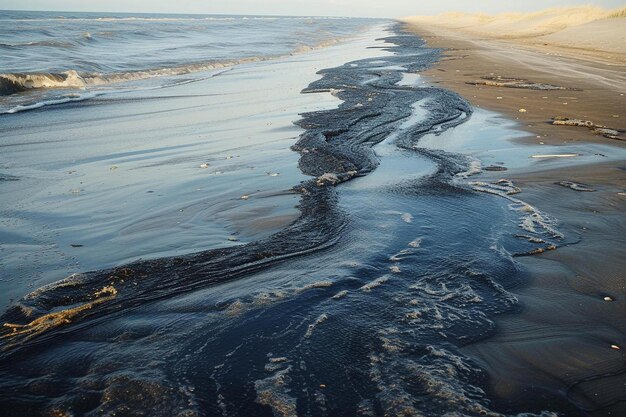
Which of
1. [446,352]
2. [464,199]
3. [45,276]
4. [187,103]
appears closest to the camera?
[446,352]

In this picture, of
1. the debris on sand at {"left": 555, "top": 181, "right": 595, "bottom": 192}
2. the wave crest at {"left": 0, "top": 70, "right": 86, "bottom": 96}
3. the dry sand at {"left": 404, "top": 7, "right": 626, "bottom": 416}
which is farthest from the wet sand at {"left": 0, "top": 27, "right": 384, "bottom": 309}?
the wave crest at {"left": 0, "top": 70, "right": 86, "bottom": 96}

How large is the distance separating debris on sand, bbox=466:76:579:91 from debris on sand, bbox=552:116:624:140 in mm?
4183

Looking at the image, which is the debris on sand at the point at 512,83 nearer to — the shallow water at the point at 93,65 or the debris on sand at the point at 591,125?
the debris on sand at the point at 591,125

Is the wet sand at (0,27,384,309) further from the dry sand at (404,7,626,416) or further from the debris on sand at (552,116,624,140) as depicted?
the debris on sand at (552,116,624,140)

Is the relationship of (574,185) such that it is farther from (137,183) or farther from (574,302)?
(137,183)

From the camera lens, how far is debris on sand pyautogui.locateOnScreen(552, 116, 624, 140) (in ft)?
23.2

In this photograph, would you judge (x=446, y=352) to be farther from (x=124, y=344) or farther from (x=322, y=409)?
(x=124, y=344)

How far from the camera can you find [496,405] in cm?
203

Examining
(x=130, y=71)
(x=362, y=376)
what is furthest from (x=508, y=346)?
(x=130, y=71)

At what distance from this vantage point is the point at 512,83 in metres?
12.6

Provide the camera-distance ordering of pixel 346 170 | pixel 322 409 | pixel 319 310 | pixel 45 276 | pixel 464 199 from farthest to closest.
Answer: pixel 346 170 < pixel 464 199 < pixel 45 276 < pixel 319 310 < pixel 322 409

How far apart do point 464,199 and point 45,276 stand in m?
3.85

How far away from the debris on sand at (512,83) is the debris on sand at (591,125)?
4183mm

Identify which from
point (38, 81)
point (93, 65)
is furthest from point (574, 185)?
point (93, 65)
